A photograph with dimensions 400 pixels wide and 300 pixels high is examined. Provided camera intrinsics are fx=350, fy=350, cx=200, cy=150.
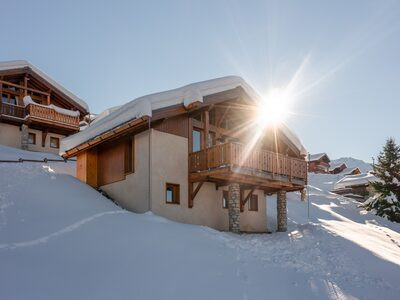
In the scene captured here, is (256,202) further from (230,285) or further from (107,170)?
(230,285)

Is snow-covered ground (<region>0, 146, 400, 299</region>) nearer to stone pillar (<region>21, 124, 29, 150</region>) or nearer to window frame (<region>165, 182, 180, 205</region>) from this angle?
window frame (<region>165, 182, 180, 205</region>)

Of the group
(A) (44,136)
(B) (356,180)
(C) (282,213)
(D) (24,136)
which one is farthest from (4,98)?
(B) (356,180)

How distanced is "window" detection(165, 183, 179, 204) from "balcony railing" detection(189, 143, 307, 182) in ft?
3.49

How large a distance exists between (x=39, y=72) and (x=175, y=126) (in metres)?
17.8

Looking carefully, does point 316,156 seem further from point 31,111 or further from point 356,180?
point 31,111

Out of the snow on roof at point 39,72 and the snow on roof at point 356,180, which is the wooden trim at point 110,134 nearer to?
the snow on roof at point 39,72

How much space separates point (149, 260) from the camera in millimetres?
7500

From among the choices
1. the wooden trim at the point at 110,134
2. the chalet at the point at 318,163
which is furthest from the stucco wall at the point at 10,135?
the chalet at the point at 318,163

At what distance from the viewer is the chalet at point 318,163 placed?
62.5 metres

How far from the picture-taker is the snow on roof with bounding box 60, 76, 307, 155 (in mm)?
12413

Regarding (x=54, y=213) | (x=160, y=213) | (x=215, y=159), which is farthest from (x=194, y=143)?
(x=54, y=213)

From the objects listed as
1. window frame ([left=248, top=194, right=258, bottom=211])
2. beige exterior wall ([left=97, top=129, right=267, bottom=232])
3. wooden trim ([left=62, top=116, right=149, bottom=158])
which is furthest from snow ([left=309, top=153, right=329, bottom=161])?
wooden trim ([left=62, top=116, right=149, bottom=158])

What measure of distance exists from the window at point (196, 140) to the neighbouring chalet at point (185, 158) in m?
0.04

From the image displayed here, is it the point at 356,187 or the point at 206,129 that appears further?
the point at 356,187
